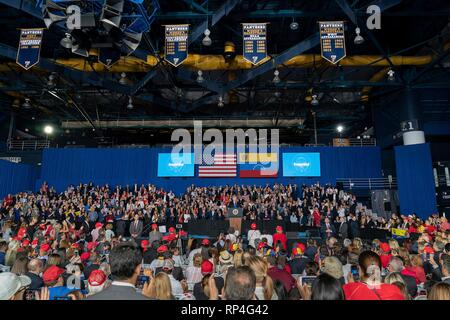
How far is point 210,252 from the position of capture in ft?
22.9

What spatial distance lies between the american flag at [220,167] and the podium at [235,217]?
652 centimetres

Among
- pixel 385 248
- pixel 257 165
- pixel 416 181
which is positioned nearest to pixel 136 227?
pixel 385 248

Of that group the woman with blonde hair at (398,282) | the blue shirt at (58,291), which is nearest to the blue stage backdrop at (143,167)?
the blue shirt at (58,291)

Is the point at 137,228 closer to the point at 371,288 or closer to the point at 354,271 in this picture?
the point at 354,271

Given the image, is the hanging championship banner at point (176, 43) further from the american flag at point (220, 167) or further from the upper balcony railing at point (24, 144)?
the upper balcony railing at point (24, 144)

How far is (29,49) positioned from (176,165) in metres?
13.0

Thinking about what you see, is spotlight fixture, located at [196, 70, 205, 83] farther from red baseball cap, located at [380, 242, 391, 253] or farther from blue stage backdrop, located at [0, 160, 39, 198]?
blue stage backdrop, located at [0, 160, 39, 198]

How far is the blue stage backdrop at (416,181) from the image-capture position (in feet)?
55.8

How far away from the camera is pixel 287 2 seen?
14.8 metres

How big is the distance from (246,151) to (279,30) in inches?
375

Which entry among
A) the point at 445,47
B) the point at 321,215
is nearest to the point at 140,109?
the point at 321,215

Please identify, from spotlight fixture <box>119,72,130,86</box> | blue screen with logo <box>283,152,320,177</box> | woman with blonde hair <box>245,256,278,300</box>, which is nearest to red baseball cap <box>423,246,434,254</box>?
woman with blonde hair <box>245,256,278,300</box>

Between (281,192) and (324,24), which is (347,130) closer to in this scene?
(281,192)
